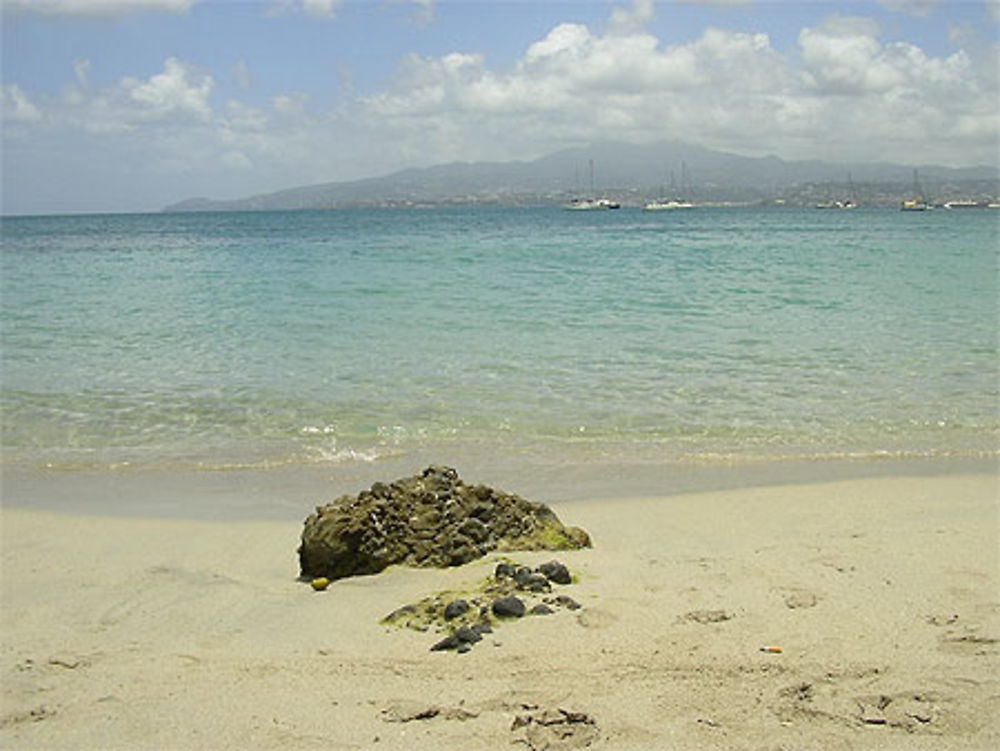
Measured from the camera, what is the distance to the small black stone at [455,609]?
446cm

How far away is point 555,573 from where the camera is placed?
4871 mm

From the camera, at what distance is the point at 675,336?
47.5ft

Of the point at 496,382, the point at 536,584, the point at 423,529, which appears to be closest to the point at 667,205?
the point at 496,382

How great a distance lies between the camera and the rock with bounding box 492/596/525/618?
441 centimetres

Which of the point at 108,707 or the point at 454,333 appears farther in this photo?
the point at 454,333

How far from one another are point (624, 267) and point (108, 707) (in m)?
25.9

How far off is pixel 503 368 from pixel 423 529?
6.63 m

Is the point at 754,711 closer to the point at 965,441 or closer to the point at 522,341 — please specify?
the point at 965,441

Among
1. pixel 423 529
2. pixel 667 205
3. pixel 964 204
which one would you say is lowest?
pixel 423 529

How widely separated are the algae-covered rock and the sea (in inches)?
66.2

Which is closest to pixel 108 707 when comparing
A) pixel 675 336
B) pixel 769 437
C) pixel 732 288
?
pixel 769 437

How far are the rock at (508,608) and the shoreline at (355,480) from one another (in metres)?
2.62

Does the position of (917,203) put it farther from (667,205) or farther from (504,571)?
(504,571)

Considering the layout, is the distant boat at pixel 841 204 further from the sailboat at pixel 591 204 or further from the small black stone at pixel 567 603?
the small black stone at pixel 567 603
